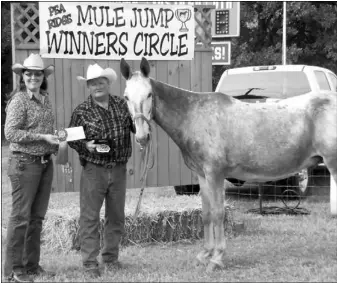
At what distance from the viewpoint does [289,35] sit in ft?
78.0

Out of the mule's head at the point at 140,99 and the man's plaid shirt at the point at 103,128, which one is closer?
the mule's head at the point at 140,99

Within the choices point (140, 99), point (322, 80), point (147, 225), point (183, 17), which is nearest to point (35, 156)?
point (140, 99)

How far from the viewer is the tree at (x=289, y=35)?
72.8 ft

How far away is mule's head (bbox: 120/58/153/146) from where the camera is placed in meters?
4.58

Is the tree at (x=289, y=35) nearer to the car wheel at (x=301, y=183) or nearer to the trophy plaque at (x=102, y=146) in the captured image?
the car wheel at (x=301, y=183)

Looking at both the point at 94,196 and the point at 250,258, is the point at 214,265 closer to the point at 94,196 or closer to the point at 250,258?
the point at 250,258

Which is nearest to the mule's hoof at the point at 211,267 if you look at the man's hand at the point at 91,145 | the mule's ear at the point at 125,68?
the man's hand at the point at 91,145

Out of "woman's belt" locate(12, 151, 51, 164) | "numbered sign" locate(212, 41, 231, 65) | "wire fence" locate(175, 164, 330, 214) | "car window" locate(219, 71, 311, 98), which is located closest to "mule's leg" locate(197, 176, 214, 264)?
"woman's belt" locate(12, 151, 51, 164)

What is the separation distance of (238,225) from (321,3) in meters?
18.7

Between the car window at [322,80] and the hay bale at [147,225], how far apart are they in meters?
3.95

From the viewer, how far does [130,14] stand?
683cm

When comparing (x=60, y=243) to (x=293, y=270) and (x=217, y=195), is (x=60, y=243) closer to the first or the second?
(x=217, y=195)

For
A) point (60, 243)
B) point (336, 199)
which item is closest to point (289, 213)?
point (336, 199)

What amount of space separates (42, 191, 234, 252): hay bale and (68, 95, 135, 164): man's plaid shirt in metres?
1.39
